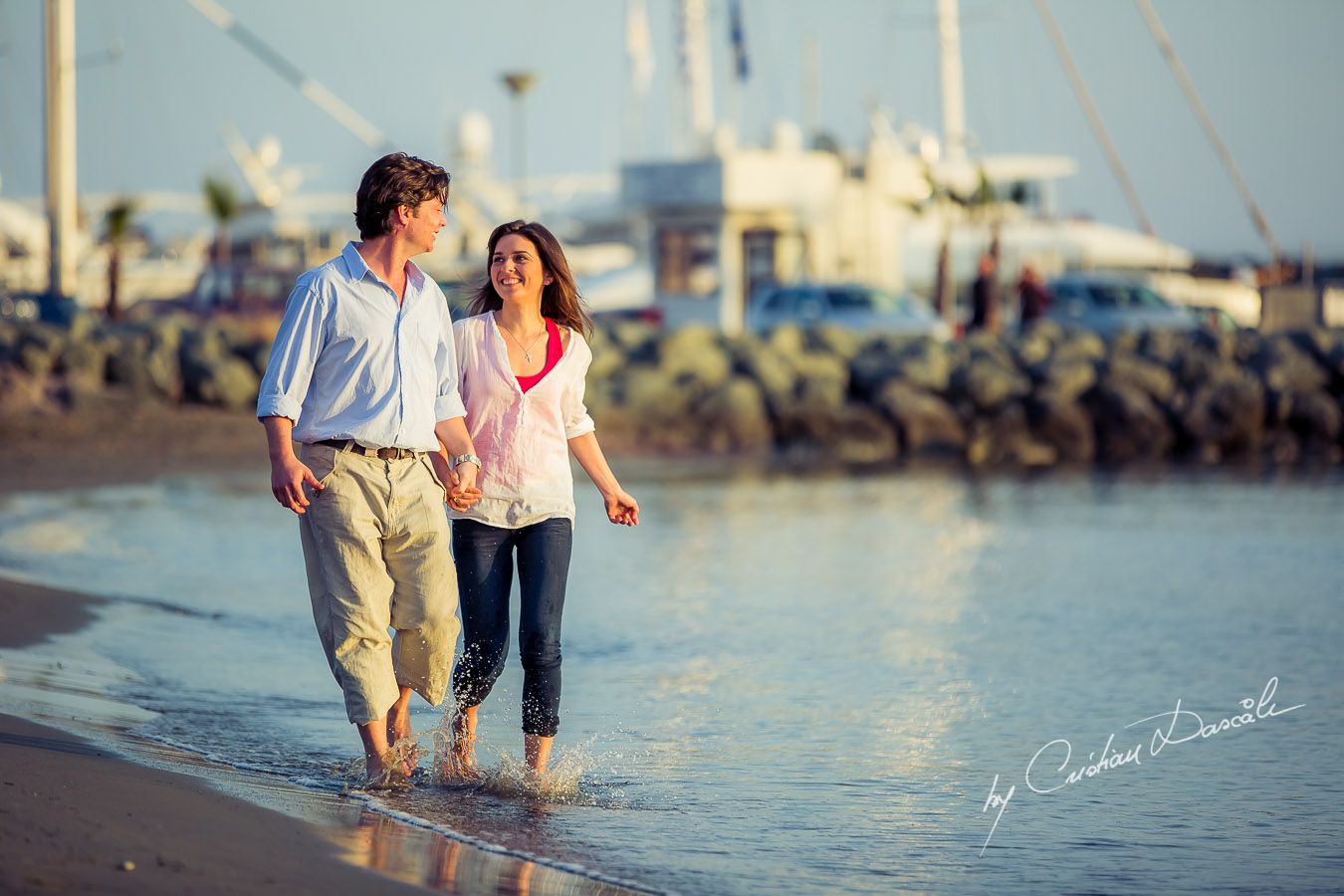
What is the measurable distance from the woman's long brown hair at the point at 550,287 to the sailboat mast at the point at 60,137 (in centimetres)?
2426

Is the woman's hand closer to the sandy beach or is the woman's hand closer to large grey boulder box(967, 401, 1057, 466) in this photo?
the sandy beach

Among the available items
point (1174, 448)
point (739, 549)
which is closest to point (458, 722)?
point (739, 549)

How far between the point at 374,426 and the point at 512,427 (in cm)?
52

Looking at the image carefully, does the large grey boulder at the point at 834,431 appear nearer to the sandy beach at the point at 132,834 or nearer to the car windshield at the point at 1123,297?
the car windshield at the point at 1123,297

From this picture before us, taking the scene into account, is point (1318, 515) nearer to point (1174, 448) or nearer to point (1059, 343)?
point (1174, 448)

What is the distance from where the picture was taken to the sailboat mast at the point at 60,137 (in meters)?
28.6

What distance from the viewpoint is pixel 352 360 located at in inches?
209

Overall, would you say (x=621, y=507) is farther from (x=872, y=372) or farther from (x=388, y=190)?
(x=872, y=372)

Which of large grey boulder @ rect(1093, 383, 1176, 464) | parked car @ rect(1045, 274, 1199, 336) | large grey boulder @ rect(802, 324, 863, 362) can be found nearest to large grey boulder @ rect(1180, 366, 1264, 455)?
large grey boulder @ rect(1093, 383, 1176, 464)

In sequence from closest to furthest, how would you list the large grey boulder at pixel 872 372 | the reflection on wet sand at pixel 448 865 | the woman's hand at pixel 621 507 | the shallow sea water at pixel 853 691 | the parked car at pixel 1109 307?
the reflection on wet sand at pixel 448 865
the shallow sea water at pixel 853 691
the woman's hand at pixel 621 507
the large grey boulder at pixel 872 372
the parked car at pixel 1109 307

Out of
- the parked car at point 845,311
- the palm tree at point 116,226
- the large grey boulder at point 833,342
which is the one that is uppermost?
the palm tree at point 116,226

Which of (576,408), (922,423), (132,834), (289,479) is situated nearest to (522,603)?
(576,408)

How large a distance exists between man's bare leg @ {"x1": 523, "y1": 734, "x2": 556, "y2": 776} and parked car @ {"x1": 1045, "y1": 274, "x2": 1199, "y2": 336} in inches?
1030

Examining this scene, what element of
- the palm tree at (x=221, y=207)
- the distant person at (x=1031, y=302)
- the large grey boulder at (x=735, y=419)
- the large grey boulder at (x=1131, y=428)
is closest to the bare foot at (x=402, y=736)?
the large grey boulder at (x=735, y=419)
